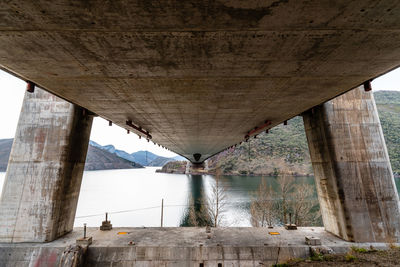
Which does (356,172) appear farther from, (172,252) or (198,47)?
(198,47)

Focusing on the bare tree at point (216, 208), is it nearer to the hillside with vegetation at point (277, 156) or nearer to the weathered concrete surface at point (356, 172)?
the weathered concrete surface at point (356, 172)

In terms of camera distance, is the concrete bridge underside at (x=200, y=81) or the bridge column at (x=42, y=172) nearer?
the concrete bridge underside at (x=200, y=81)

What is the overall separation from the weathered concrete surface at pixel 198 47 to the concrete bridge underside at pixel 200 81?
1.2 inches

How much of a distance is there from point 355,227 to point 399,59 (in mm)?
8587

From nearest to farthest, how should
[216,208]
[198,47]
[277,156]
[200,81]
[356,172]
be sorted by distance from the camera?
[198,47] → [200,81] → [356,172] → [216,208] → [277,156]

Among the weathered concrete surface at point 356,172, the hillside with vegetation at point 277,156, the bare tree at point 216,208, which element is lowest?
the bare tree at point 216,208

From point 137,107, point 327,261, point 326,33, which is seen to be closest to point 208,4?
point 326,33

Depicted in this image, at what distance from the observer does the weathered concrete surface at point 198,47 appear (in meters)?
3.44

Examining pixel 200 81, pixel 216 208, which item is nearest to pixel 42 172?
pixel 200 81

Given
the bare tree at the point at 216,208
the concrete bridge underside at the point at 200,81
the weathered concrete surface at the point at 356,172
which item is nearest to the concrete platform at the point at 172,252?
the concrete bridge underside at the point at 200,81

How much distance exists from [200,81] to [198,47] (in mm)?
1981

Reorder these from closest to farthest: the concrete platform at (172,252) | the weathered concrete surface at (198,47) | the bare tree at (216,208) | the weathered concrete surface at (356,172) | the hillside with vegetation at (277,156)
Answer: the weathered concrete surface at (198,47), the concrete platform at (172,252), the weathered concrete surface at (356,172), the bare tree at (216,208), the hillside with vegetation at (277,156)

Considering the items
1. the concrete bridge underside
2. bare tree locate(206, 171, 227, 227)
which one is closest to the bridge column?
the concrete bridge underside

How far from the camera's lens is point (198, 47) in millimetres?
4629
